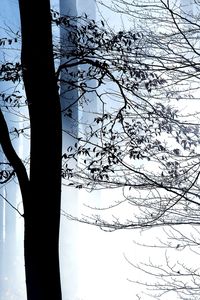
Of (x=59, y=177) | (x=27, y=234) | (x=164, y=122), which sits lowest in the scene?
(x=27, y=234)

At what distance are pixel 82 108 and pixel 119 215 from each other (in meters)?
0.86

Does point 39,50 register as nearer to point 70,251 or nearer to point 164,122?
point 164,122

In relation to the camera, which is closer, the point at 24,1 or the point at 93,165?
the point at 24,1

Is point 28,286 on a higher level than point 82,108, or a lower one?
lower

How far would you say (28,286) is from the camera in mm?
2141

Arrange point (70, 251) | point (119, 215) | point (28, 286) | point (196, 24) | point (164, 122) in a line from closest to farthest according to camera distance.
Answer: point (28, 286) < point (196, 24) < point (164, 122) < point (119, 215) < point (70, 251)

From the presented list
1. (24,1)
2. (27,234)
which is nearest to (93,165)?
(27,234)

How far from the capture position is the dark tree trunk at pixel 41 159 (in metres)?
2.12

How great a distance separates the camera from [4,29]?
10.2 feet

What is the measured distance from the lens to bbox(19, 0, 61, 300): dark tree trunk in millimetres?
2125

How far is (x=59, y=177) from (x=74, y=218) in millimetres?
1356

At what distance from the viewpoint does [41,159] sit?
2184mm

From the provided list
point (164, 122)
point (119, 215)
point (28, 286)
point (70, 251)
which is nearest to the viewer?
point (28, 286)

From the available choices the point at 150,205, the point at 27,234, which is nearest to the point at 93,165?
the point at 150,205
